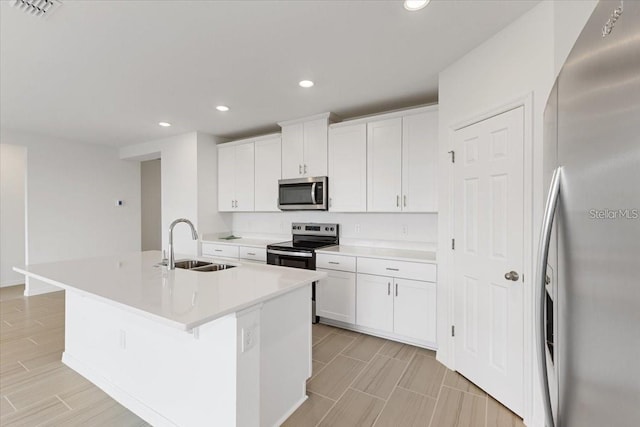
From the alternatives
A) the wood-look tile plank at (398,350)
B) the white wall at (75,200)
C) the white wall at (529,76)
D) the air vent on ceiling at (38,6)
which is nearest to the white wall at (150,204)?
the white wall at (75,200)

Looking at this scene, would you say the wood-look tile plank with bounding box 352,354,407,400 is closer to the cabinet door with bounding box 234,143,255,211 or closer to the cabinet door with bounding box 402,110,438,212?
the cabinet door with bounding box 402,110,438,212

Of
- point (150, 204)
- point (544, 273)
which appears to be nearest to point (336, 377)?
point (544, 273)

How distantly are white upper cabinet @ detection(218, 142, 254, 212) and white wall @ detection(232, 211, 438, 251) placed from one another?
42cm

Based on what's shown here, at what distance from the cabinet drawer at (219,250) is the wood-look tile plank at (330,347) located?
6.09 feet

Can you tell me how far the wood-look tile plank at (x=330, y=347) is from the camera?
2.67m

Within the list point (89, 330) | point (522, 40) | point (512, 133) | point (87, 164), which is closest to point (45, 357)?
point (89, 330)

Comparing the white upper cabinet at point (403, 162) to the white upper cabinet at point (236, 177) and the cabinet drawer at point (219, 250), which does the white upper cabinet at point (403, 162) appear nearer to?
the white upper cabinet at point (236, 177)

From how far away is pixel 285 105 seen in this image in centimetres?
339

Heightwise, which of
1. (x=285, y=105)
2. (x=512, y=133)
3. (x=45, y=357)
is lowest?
(x=45, y=357)

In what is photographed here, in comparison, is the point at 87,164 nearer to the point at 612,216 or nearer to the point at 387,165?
the point at 387,165

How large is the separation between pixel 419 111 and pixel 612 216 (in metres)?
2.77

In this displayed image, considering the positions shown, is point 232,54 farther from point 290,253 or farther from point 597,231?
point 597,231

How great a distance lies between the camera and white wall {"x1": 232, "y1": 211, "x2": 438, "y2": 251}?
131 inches

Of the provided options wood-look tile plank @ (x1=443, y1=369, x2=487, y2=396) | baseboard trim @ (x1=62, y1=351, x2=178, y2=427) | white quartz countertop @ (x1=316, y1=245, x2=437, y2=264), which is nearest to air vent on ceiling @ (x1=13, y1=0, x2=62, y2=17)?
baseboard trim @ (x1=62, y1=351, x2=178, y2=427)
